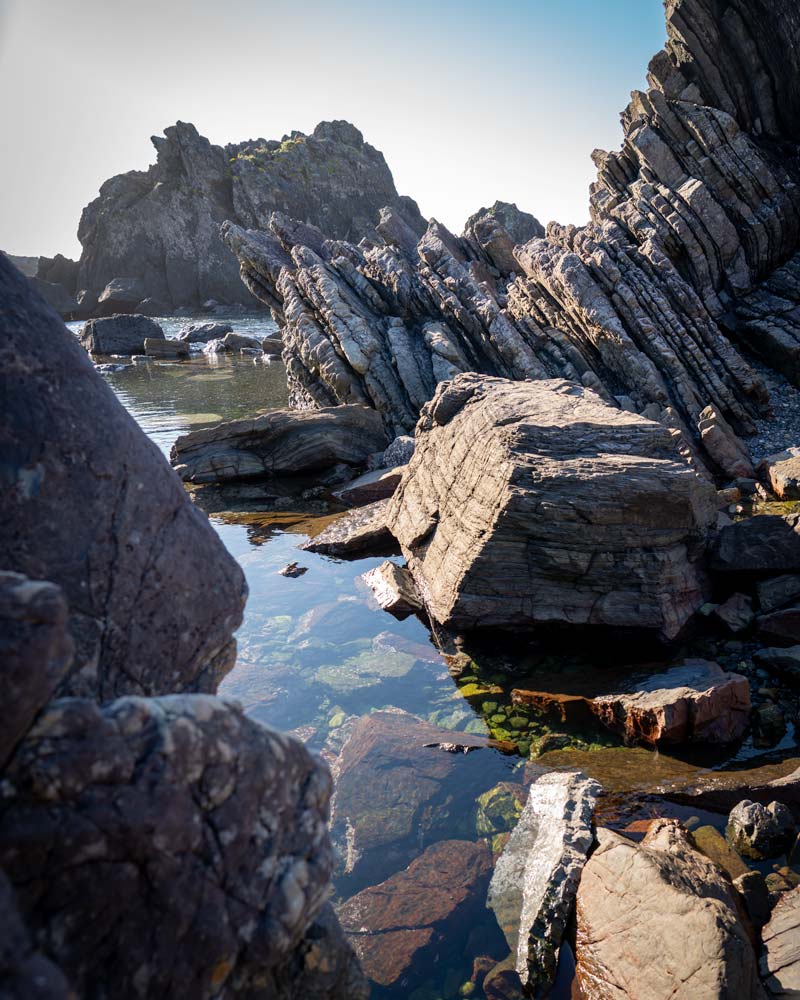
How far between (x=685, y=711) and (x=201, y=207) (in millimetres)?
144039

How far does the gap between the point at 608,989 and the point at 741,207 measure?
109ft

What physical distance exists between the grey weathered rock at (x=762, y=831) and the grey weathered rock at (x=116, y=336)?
74535 mm

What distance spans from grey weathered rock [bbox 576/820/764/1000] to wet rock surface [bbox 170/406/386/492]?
779 inches

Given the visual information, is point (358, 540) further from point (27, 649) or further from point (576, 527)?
point (27, 649)

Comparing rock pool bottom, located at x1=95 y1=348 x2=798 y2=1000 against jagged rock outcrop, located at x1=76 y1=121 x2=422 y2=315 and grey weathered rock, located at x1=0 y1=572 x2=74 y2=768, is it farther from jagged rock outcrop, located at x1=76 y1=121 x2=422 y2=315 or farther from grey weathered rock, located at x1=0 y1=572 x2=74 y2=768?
jagged rock outcrop, located at x1=76 y1=121 x2=422 y2=315

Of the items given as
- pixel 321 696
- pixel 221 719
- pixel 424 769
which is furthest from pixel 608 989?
pixel 321 696

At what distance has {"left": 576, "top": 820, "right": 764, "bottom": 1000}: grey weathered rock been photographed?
6.35m

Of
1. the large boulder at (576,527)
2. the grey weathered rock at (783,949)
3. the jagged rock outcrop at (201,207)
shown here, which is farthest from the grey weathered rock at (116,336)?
the grey weathered rock at (783,949)

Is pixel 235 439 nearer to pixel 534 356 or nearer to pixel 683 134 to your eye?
pixel 534 356

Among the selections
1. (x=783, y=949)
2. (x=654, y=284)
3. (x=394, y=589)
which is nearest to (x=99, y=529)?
(x=783, y=949)

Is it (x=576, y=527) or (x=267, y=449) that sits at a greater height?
(x=267, y=449)

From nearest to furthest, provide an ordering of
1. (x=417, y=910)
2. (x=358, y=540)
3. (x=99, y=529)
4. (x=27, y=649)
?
1. (x=27, y=649)
2. (x=99, y=529)
3. (x=417, y=910)
4. (x=358, y=540)

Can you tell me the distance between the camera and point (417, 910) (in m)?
8.51

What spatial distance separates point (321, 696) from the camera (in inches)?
528
